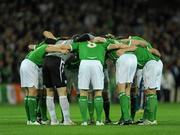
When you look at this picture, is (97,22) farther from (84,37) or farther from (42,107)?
(84,37)

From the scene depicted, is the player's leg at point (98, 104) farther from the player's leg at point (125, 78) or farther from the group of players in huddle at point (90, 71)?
the player's leg at point (125, 78)

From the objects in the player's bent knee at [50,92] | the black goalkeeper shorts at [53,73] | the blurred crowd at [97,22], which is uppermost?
the blurred crowd at [97,22]

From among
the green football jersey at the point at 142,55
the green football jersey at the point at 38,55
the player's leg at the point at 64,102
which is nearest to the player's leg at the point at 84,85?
the player's leg at the point at 64,102

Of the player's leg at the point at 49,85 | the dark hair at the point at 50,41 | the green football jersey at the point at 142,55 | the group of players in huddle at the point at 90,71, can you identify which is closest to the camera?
the group of players in huddle at the point at 90,71

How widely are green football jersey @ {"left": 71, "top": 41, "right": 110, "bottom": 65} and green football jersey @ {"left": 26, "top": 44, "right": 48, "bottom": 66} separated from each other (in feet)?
2.81

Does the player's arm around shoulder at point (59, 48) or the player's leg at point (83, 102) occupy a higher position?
the player's arm around shoulder at point (59, 48)

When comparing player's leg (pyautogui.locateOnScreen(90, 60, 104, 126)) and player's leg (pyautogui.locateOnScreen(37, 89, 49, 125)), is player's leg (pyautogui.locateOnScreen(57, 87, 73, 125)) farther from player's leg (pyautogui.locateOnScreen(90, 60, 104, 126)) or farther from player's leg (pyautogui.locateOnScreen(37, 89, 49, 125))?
player's leg (pyautogui.locateOnScreen(37, 89, 49, 125))

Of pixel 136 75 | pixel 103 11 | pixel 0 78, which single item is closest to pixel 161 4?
pixel 103 11

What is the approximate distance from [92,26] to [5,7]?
15.4ft

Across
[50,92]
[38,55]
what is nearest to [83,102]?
[50,92]

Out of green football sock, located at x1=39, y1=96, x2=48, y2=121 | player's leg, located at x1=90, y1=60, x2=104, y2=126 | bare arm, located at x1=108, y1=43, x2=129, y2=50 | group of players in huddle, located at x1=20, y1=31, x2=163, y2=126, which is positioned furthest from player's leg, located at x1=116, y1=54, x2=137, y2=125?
green football sock, located at x1=39, y1=96, x2=48, y2=121

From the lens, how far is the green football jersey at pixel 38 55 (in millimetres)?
19134

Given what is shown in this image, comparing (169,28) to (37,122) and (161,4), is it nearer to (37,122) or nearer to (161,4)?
(161,4)

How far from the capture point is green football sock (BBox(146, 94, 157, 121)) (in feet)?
61.2
